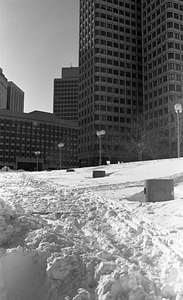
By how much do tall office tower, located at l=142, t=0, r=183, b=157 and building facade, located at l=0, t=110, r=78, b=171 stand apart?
1882 inches

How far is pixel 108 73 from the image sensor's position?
8419cm

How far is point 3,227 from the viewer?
4.38 meters

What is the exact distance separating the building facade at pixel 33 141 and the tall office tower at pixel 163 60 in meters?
47.8

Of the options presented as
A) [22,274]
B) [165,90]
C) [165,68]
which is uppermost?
[165,68]

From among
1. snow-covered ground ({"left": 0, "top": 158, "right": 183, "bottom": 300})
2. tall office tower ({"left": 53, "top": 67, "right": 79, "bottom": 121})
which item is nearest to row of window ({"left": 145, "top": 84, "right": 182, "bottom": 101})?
snow-covered ground ({"left": 0, "top": 158, "right": 183, "bottom": 300})

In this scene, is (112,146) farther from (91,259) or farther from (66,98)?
(66,98)

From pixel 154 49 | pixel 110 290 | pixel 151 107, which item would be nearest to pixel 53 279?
pixel 110 290

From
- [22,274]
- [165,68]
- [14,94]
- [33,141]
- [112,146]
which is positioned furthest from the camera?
[33,141]

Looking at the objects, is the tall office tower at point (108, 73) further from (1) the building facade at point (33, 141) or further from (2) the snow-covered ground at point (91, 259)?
(2) the snow-covered ground at point (91, 259)

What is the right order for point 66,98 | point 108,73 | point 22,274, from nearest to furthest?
point 22,274
point 108,73
point 66,98

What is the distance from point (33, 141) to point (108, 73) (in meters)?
57.6

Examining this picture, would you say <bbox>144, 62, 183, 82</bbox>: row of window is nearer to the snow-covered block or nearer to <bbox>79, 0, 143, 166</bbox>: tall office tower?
<bbox>79, 0, 143, 166</bbox>: tall office tower

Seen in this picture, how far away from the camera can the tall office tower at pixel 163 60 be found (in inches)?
2911

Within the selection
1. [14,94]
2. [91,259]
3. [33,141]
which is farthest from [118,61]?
[91,259]
